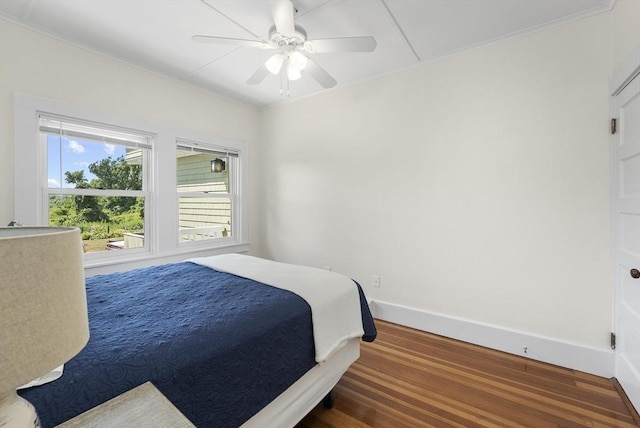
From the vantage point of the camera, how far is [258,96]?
3.66 metres

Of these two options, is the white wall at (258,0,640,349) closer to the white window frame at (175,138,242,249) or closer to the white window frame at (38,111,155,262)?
the white window frame at (175,138,242,249)

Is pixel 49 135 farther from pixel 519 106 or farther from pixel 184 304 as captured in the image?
pixel 519 106

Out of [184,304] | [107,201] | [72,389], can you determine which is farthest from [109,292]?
[107,201]

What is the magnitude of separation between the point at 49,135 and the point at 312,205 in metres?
2.54

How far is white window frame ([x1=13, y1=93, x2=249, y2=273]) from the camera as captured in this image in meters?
2.21

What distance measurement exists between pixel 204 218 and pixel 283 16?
2.63 metres

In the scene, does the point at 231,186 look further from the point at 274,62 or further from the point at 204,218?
the point at 274,62

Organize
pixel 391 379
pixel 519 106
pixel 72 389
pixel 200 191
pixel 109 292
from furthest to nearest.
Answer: pixel 200 191
pixel 519 106
pixel 391 379
pixel 109 292
pixel 72 389

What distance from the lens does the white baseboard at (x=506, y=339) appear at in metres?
2.09

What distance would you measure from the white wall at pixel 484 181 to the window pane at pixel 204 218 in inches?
46.7

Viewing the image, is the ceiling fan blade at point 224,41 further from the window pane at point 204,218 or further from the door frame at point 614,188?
the door frame at point 614,188

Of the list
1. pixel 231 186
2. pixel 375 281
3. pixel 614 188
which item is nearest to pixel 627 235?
pixel 614 188

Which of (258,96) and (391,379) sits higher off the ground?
(258,96)

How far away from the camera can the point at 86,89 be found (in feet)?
8.27
